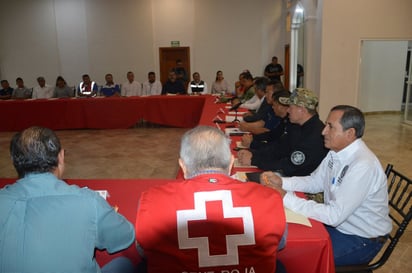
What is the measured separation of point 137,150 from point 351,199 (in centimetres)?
447

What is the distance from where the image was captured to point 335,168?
1737mm

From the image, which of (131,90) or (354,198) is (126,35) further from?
(354,198)

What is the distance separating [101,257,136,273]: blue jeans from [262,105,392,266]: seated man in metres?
0.72

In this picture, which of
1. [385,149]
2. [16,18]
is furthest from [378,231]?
[16,18]

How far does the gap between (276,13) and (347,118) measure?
934cm

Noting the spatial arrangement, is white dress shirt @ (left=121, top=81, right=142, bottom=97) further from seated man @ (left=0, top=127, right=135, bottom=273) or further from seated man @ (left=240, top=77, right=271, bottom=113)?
seated man @ (left=0, top=127, right=135, bottom=273)

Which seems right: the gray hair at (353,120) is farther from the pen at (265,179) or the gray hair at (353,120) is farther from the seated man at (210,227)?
the seated man at (210,227)

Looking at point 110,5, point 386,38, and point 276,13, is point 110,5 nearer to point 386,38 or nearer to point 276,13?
point 276,13

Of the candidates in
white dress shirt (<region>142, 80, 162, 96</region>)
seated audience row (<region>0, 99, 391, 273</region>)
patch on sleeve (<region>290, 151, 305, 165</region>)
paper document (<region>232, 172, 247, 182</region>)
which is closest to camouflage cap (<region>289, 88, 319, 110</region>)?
patch on sleeve (<region>290, 151, 305, 165</region>)

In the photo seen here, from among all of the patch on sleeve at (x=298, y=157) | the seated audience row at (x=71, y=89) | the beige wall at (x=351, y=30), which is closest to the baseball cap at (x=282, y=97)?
the patch on sleeve at (x=298, y=157)

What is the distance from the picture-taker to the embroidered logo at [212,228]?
3.47ft

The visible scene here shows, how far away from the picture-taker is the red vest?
1061 mm

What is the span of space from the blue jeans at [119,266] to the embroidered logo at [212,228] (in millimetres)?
427

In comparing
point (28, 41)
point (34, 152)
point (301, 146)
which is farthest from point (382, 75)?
point (28, 41)
